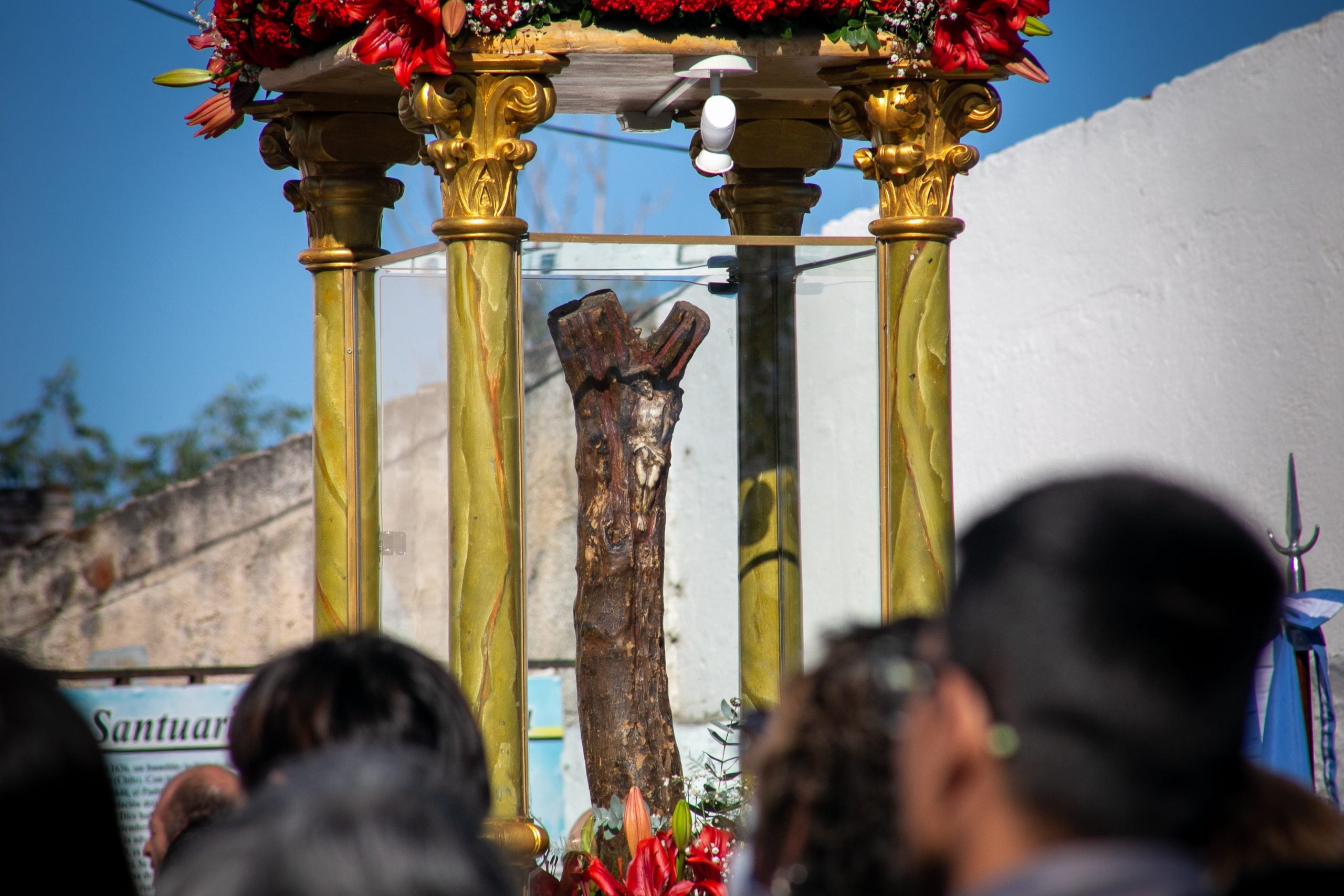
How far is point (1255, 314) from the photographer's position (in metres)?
7.05

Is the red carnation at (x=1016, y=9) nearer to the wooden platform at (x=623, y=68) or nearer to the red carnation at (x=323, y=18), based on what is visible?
the wooden platform at (x=623, y=68)

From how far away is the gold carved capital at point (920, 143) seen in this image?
14.1 feet

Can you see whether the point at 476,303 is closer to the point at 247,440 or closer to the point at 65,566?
the point at 65,566

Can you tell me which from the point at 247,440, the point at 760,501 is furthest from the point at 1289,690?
the point at 247,440

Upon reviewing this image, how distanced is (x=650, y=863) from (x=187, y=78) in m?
2.93

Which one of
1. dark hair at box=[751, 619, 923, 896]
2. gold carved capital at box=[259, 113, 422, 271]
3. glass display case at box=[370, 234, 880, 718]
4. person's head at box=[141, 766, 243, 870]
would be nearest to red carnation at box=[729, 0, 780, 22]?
glass display case at box=[370, 234, 880, 718]

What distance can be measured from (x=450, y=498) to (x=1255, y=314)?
4.54 metres

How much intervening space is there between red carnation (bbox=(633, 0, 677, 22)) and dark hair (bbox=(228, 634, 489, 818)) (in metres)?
2.55

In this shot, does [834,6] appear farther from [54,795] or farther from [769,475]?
[54,795]

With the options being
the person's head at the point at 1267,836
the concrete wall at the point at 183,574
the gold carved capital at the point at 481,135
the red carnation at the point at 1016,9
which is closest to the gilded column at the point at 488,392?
the gold carved capital at the point at 481,135

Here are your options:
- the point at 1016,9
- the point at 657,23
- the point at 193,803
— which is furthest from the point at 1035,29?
the point at 193,803

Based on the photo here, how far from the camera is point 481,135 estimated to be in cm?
411

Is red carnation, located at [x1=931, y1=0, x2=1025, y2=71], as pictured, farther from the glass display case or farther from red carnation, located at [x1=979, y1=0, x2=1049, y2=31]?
the glass display case

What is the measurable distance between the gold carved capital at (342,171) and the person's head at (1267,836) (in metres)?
4.09
